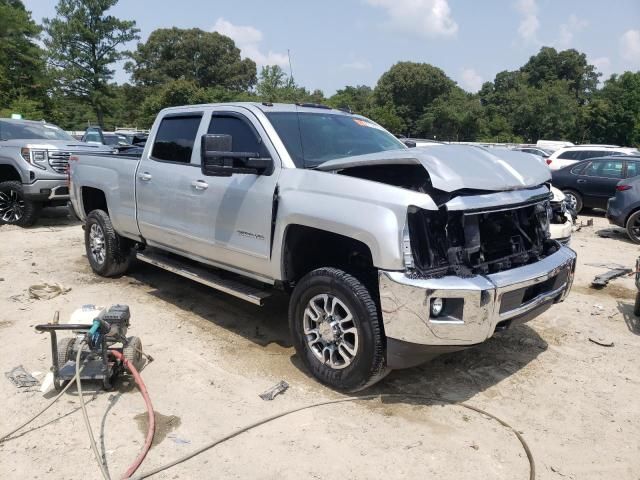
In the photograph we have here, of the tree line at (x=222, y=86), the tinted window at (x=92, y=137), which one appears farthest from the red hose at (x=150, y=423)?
the tree line at (x=222, y=86)

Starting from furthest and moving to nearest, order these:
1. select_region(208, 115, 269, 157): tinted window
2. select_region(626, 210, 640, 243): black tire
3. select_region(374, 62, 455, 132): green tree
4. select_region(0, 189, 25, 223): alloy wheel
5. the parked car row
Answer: select_region(374, 62, 455, 132): green tree < the parked car row < select_region(0, 189, 25, 223): alloy wheel < select_region(626, 210, 640, 243): black tire < select_region(208, 115, 269, 157): tinted window

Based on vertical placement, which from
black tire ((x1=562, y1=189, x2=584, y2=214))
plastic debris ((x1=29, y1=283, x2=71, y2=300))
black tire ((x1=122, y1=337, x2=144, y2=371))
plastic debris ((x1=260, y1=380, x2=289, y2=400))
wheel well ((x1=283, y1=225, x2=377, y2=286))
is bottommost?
plastic debris ((x1=29, y1=283, x2=71, y2=300))

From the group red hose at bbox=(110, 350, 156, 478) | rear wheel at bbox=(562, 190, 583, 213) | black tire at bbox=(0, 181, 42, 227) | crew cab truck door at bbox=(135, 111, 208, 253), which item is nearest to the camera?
red hose at bbox=(110, 350, 156, 478)

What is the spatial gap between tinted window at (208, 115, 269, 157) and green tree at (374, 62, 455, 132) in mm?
58391

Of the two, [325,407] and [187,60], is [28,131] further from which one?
[187,60]

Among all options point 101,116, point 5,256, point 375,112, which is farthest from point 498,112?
point 5,256

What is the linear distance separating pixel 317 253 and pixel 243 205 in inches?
28.0

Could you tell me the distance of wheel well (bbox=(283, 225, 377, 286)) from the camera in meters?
3.82

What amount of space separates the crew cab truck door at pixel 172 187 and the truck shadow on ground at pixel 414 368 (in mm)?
797

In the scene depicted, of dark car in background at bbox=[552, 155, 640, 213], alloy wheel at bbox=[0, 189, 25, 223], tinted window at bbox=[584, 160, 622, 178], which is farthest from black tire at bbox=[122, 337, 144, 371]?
tinted window at bbox=[584, 160, 622, 178]

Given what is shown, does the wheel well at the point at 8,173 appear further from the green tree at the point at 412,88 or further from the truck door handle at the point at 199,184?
the green tree at the point at 412,88

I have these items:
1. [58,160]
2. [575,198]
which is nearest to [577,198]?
[575,198]

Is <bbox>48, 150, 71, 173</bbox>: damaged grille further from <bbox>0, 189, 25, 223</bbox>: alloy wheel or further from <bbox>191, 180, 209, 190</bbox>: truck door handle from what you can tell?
<bbox>191, 180, 209, 190</bbox>: truck door handle

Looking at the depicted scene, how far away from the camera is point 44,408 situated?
3.46 metres
